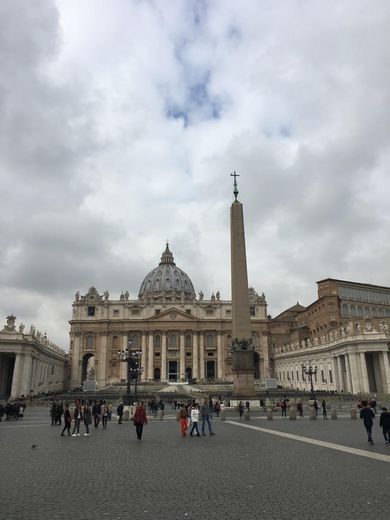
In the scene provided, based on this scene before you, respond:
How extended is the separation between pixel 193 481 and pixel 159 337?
7616 centimetres

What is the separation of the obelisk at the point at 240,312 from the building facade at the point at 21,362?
92.3ft

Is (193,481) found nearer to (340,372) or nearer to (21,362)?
(21,362)

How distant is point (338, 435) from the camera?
14469 millimetres

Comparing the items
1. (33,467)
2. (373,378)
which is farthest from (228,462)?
(373,378)

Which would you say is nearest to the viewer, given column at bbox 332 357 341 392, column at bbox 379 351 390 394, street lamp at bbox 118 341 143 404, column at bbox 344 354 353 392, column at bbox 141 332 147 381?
street lamp at bbox 118 341 143 404

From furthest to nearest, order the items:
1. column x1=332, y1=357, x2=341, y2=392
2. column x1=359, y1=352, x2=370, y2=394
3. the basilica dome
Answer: the basilica dome < column x1=332, y1=357, x2=341, y2=392 < column x1=359, y1=352, x2=370, y2=394

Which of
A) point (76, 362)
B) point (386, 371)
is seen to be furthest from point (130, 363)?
point (76, 362)

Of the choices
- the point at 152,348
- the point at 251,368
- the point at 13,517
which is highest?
the point at 152,348

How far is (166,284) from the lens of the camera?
10756 centimetres

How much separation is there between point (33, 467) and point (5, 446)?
437 centimetres

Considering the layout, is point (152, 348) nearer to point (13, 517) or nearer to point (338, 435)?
point (338, 435)

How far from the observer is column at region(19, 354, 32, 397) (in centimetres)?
4559

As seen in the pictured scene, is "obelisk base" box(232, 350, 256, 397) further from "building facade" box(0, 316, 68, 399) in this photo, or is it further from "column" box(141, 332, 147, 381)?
"column" box(141, 332, 147, 381)

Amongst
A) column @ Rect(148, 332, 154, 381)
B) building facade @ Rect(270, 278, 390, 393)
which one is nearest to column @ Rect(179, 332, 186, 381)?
column @ Rect(148, 332, 154, 381)
